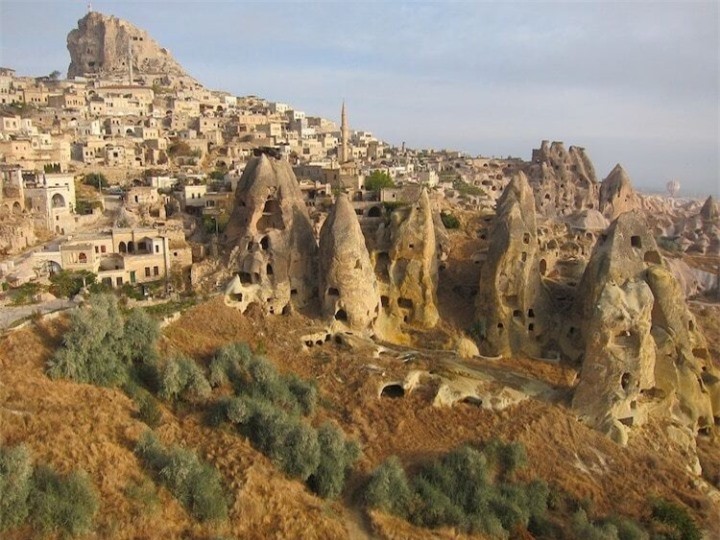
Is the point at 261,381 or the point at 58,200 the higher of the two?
the point at 58,200

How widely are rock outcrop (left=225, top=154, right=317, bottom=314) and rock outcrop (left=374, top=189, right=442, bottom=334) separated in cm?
395

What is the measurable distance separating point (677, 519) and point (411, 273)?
1602 centimetres

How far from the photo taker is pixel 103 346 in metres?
20.7

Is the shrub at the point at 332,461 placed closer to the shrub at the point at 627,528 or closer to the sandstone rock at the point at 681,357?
the shrub at the point at 627,528

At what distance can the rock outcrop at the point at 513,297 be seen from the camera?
2986cm

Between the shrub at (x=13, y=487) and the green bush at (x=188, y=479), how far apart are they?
303cm

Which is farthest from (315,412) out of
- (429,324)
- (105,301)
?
(429,324)

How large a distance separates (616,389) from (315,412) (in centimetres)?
1086

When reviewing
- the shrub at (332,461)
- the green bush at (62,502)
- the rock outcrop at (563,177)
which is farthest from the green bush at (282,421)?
the rock outcrop at (563,177)

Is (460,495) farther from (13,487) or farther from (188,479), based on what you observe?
(13,487)

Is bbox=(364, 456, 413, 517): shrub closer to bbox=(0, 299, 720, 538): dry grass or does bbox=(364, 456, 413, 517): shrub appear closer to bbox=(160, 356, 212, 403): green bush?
bbox=(0, 299, 720, 538): dry grass

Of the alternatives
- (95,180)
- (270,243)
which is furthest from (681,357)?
(95,180)

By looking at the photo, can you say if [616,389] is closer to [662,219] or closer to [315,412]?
[315,412]

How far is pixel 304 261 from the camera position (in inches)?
1173
